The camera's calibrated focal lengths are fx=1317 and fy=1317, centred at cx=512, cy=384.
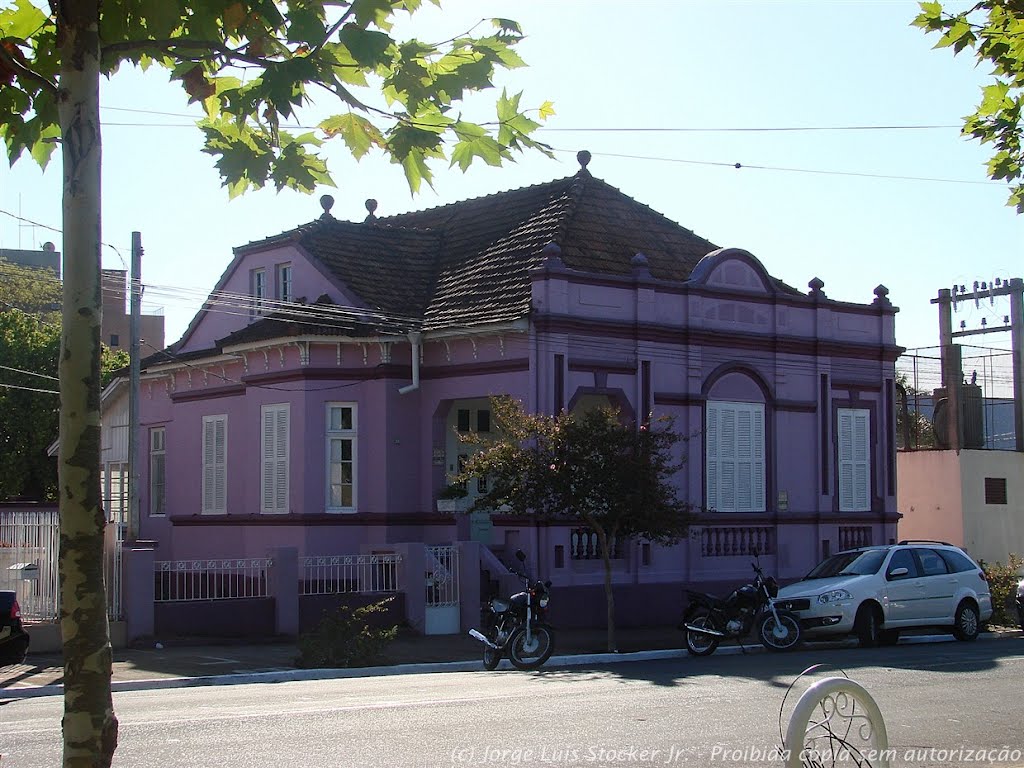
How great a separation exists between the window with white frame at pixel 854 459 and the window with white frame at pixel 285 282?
474 inches

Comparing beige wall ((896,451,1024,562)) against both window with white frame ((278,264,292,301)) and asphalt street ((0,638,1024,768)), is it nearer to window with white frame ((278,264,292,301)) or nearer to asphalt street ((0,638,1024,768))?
window with white frame ((278,264,292,301))

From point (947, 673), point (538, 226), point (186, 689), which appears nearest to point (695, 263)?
point (538, 226)

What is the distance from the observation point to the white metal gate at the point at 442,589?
71.2 feet

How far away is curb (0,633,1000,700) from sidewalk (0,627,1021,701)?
1cm

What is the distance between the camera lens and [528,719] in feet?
37.4

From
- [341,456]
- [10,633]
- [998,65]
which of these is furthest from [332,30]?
[341,456]

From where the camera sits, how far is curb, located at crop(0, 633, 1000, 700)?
1541 centimetres

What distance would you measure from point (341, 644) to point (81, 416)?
13.9 metres

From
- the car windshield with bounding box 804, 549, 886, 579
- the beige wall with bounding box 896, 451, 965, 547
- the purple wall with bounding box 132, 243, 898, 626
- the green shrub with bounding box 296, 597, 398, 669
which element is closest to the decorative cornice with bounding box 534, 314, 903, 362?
the purple wall with bounding box 132, 243, 898, 626

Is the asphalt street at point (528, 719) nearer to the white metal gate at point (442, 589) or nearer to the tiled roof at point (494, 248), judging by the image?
the white metal gate at point (442, 589)

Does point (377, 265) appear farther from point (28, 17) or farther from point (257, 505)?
point (28, 17)

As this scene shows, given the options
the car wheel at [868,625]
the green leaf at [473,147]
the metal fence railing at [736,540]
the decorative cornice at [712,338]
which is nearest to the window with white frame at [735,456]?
the metal fence railing at [736,540]

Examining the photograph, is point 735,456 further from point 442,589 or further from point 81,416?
point 81,416

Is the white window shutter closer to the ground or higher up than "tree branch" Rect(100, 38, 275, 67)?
closer to the ground
